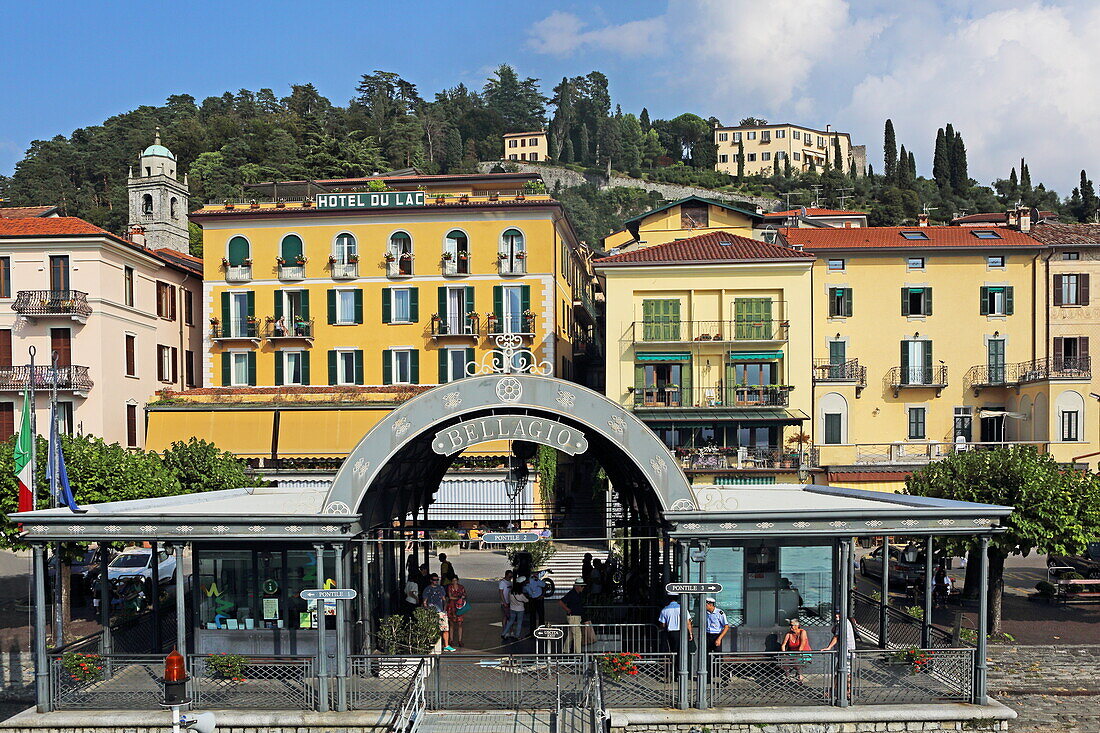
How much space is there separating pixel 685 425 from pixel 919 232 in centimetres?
1736

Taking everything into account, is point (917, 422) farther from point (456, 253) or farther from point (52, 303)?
point (52, 303)

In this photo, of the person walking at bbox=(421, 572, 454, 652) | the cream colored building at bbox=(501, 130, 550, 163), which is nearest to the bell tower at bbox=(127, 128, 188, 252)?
the person walking at bbox=(421, 572, 454, 652)

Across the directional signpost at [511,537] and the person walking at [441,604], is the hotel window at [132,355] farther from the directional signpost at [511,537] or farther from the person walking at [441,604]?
the directional signpost at [511,537]

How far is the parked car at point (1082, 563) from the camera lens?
29.8m

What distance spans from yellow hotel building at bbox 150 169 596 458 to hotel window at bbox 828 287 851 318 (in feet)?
44.5

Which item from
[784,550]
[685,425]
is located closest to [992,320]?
[685,425]

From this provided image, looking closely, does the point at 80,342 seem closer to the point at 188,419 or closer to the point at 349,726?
the point at 188,419

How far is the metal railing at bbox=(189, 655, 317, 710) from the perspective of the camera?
51.1 feet

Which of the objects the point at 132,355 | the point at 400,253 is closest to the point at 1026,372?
Answer: the point at 400,253

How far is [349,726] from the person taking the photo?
49.4 feet

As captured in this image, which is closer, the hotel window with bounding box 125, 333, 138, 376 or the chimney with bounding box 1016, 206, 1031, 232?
the hotel window with bounding box 125, 333, 138, 376

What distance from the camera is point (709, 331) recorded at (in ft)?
153

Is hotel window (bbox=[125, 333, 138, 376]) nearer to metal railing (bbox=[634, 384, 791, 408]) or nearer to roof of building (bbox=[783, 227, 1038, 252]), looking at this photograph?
metal railing (bbox=[634, 384, 791, 408])

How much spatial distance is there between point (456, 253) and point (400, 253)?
2.85 m
